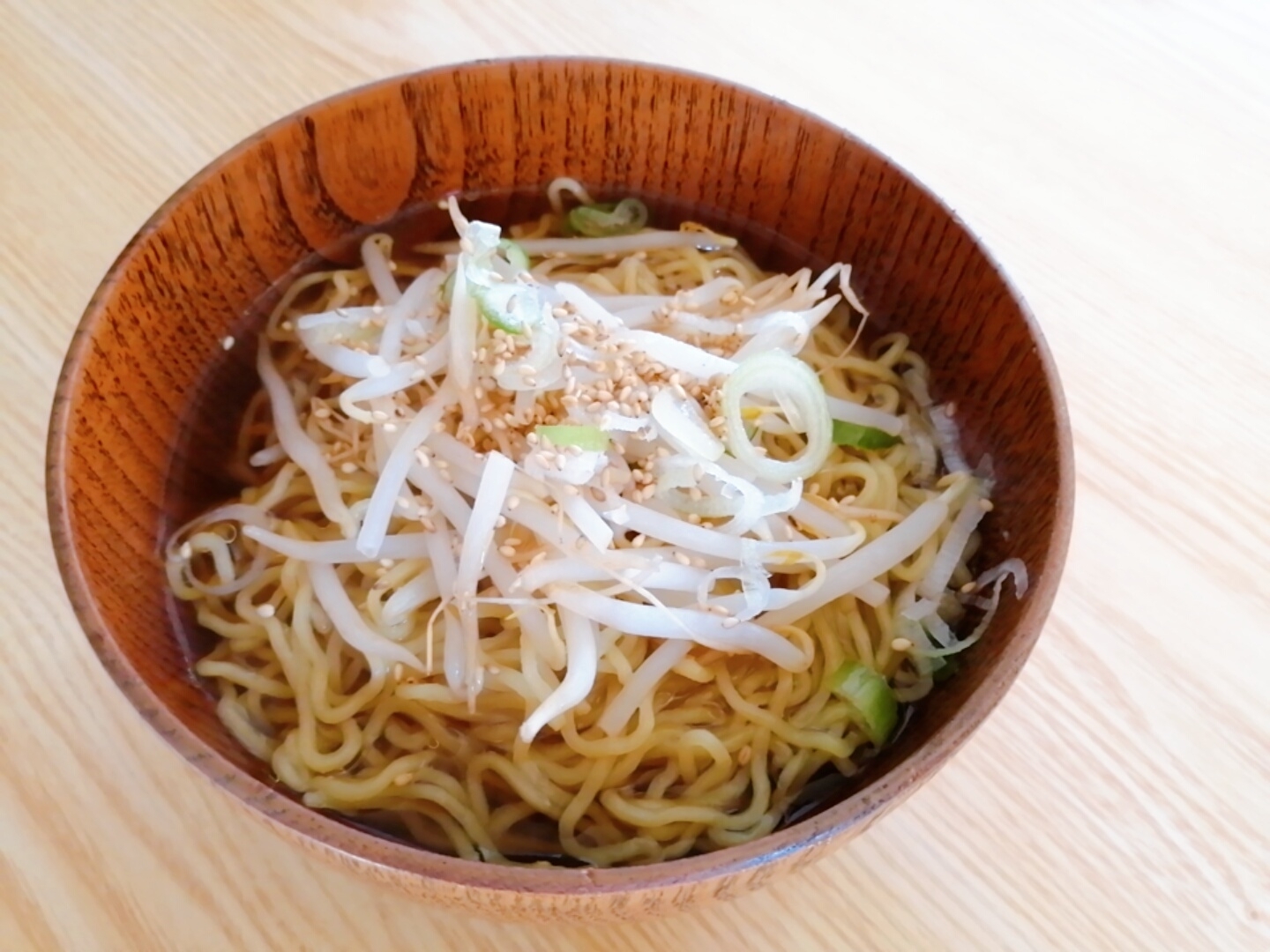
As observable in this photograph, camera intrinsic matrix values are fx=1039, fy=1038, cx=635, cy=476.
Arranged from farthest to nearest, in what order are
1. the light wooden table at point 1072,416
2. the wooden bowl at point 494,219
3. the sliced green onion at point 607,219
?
1. the sliced green onion at point 607,219
2. the light wooden table at point 1072,416
3. the wooden bowl at point 494,219

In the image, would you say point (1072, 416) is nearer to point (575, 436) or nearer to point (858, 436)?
point (858, 436)

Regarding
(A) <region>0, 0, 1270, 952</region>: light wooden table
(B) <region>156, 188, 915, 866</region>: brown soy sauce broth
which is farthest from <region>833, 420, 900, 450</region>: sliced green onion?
(A) <region>0, 0, 1270, 952</region>: light wooden table

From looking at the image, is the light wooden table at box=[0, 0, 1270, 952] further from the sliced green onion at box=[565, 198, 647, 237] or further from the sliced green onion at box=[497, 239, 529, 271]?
the sliced green onion at box=[497, 239, 529, 271]

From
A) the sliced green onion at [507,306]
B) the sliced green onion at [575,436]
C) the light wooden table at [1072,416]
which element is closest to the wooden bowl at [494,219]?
the light wooden table at [1072,416]

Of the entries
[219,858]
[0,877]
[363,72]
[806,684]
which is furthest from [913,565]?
[363,72]

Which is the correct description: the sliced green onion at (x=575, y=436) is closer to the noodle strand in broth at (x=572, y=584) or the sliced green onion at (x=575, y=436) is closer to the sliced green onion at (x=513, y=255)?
the noodle strand in broth at (x=572, y=584)

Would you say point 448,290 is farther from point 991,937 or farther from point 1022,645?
point 991,937

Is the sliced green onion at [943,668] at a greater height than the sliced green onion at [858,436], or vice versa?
the sliced green onion at [858,436]
